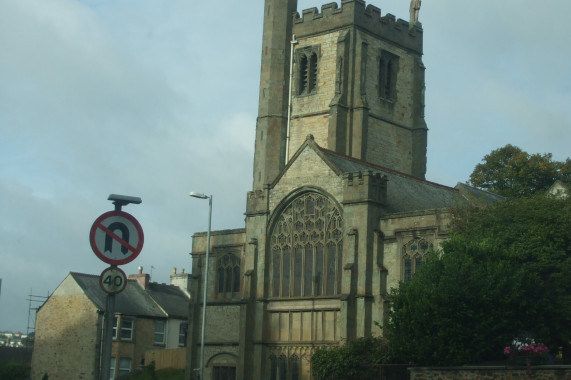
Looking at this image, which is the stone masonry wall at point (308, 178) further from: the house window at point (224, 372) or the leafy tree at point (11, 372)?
the leafy tree at point (11, 372)

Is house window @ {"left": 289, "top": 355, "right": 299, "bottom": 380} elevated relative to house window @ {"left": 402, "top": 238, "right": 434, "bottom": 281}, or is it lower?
lower

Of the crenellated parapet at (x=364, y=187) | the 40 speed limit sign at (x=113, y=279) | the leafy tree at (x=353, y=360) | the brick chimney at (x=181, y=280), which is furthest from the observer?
the brick chimney at (x=181, y=280)

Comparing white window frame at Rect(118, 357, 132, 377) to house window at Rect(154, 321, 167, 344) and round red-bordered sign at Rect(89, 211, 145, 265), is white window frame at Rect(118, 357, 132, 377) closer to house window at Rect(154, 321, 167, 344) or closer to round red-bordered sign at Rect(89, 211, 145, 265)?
house window at Rect(154, 321, 167, 344)

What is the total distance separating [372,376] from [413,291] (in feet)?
14.6

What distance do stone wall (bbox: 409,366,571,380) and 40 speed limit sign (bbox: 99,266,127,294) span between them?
1933 cm

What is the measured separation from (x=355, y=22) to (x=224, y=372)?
2336 cm

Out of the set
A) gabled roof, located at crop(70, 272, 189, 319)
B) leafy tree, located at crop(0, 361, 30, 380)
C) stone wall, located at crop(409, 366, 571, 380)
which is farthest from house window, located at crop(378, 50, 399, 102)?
stone wall, located at crop(409, 366, 571, 380)

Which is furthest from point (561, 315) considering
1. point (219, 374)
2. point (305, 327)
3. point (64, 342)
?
point (64, 342)

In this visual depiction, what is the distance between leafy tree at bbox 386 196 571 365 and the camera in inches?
1442

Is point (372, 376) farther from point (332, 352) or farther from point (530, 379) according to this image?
point (530, 379)

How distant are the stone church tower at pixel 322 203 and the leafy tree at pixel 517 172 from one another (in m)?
5.13

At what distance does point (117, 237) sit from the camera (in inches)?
482

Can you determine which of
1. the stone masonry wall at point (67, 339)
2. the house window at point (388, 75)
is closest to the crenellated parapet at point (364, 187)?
the house window at point (388, 75)

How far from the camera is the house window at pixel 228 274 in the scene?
53.2m
